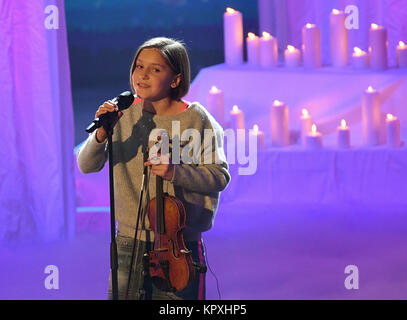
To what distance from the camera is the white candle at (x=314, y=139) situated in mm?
3943

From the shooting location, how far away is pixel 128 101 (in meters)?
1.97

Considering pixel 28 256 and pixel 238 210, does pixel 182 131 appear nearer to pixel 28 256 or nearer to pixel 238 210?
pixel 28 256

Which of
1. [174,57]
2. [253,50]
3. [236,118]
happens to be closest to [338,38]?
[253,50]

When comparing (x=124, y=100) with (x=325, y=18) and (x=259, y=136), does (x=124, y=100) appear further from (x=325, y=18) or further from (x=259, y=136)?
(x=325, y=18)

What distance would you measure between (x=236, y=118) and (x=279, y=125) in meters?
0.22

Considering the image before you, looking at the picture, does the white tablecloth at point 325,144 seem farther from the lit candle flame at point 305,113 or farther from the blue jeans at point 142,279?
the blue jeans at point 142,279

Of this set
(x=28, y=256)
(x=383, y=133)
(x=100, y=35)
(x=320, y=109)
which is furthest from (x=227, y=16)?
(x=100, y=35)

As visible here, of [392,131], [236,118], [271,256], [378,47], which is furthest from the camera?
[378,47]

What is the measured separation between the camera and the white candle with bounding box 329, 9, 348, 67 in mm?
4246

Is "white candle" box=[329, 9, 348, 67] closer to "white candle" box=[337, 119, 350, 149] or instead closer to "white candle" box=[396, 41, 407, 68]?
"white candle" box=[396, 41, 407, 68]

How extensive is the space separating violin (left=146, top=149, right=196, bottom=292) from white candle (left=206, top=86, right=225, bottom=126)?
2138 mm

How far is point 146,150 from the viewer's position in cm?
198

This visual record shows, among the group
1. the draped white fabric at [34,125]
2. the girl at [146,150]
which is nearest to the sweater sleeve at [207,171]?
the girl at [146,150]
